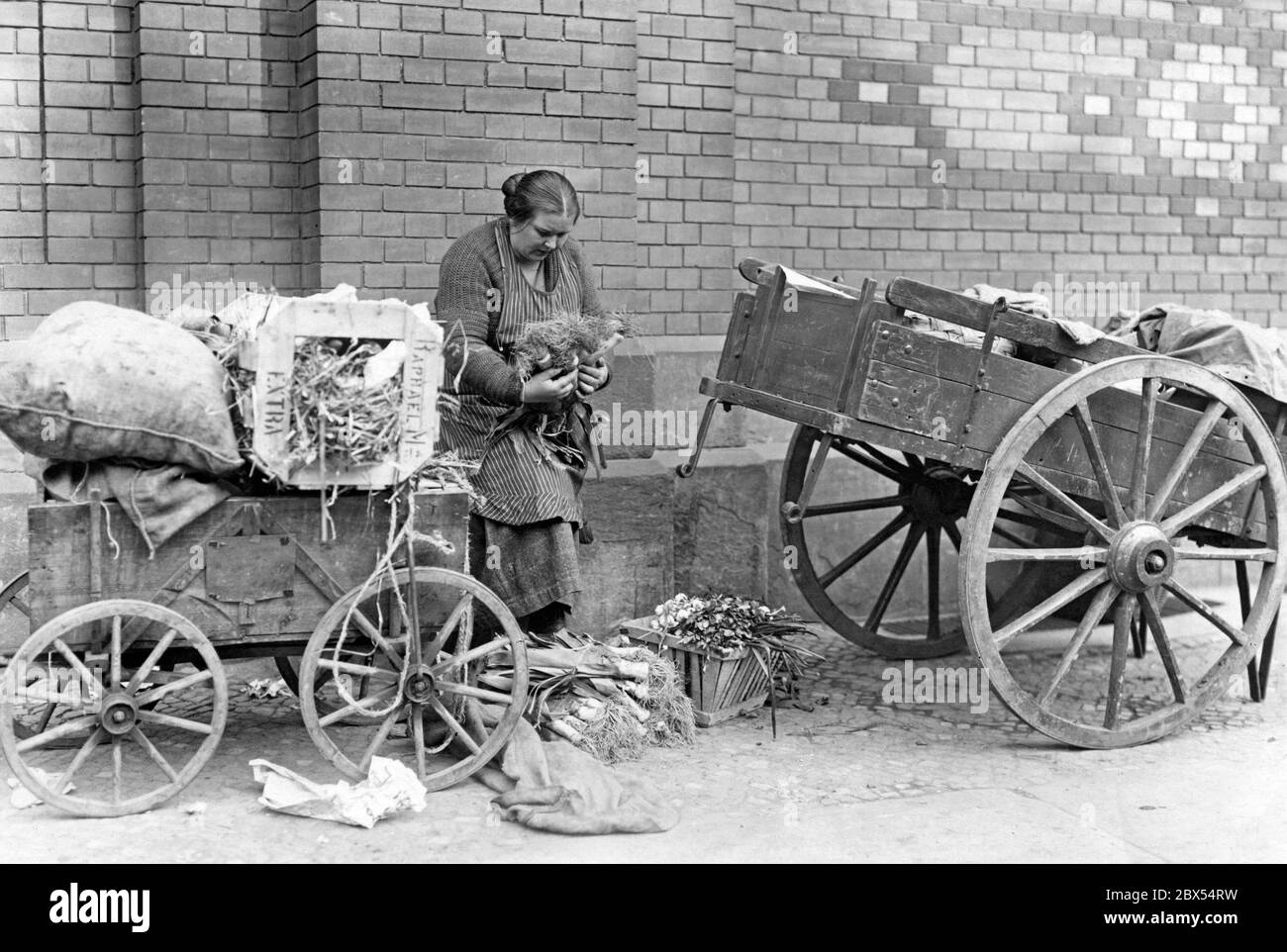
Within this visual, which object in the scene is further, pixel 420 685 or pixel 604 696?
pixel 604 696

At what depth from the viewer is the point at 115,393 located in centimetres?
418

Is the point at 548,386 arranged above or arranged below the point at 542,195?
below

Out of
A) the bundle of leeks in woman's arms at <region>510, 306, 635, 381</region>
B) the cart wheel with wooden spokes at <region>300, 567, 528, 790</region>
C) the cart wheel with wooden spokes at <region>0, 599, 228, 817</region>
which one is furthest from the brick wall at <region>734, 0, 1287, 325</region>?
the cart wheel with wooden spokes at <region>0, 599, 228, 817</region>

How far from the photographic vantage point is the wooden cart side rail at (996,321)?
4945 mm

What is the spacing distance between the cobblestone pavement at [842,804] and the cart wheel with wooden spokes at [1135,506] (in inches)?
11.1

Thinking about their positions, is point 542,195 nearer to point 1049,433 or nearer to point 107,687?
point 1049,433

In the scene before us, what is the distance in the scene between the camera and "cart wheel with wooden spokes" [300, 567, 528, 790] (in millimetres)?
4539

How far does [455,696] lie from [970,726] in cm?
208

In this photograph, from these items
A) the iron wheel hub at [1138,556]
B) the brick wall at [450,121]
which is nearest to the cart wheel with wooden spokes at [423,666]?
the brick wall at [450,121]

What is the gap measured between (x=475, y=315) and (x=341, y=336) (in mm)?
1108

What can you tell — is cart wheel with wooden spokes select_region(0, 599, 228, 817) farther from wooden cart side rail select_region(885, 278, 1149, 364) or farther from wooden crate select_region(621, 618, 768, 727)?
wooden cart side rail select_region(885, 278, 1149, 364)

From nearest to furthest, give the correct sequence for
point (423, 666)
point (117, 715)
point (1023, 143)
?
point (117, 715) → point (423, 666) → point (1023, 143)

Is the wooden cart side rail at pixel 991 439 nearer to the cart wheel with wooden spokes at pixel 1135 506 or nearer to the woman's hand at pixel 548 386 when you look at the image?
the cart wheel with wooden spokes at pixel 1135 506

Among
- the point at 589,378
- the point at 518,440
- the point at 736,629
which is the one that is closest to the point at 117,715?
the point at 518,440
